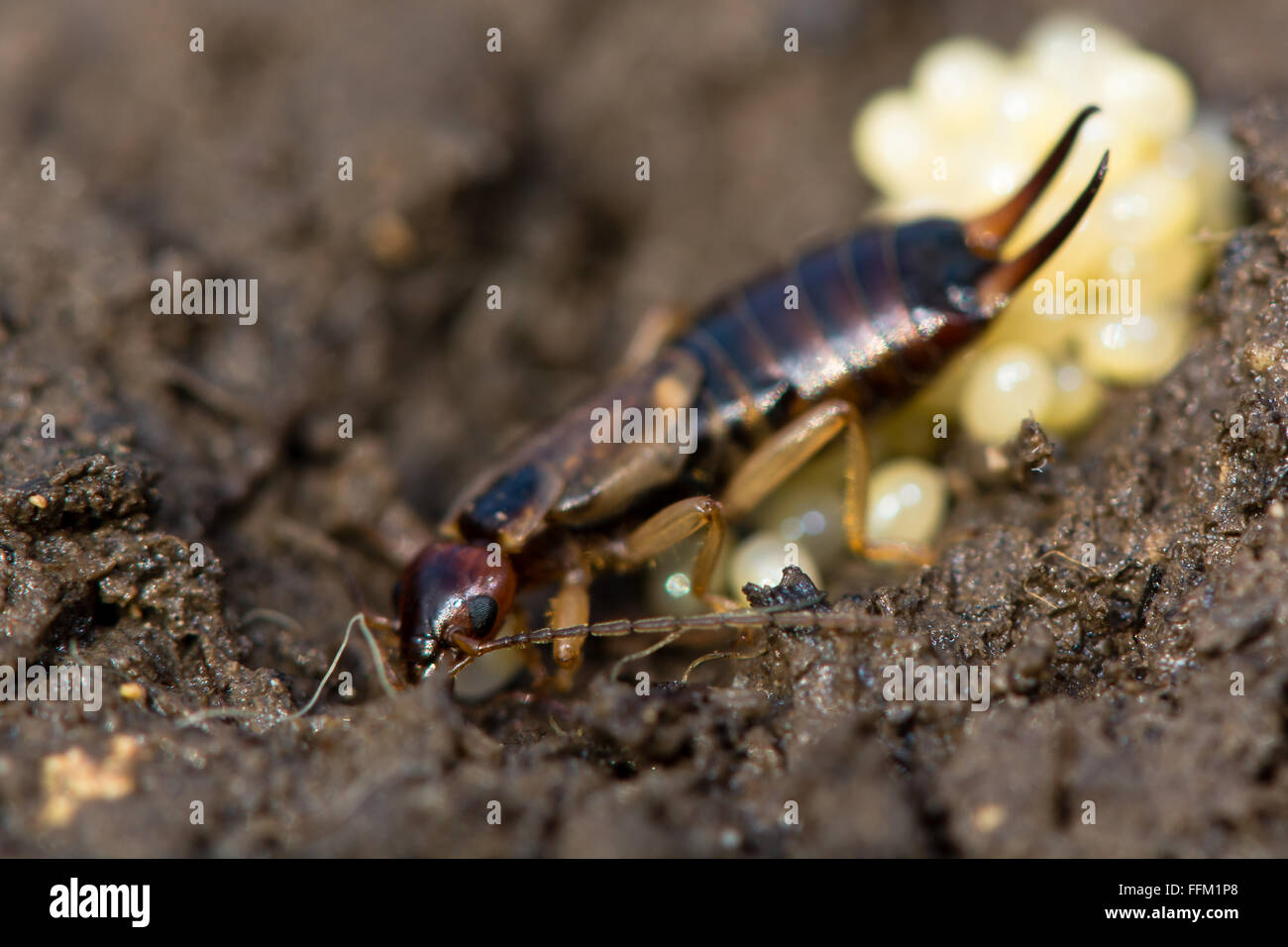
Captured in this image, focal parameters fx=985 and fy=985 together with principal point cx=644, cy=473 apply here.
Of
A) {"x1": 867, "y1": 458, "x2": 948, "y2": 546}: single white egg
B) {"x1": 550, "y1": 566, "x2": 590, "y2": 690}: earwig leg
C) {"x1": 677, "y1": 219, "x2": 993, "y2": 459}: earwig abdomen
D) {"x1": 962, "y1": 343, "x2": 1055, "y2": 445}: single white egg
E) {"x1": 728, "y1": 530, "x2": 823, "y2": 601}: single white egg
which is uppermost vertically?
{"x1": 677, "y1": 219, "x2": 993, "y2": 459}: earwig abdomen

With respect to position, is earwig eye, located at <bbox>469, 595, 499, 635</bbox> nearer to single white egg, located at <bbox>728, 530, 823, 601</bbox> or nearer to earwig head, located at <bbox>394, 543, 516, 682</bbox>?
earwig head, located at <bbox>394, 543, 516, 682</bbox>

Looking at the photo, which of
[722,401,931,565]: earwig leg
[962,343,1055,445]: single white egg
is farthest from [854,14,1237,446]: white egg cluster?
[722,401,931,565]: earwig leg

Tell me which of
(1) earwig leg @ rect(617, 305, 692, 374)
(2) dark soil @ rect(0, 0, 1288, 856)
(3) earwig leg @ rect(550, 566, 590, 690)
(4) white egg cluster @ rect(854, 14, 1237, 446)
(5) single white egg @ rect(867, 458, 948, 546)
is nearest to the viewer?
(2) dark soil @ rect(0, 0, 1288, 856)

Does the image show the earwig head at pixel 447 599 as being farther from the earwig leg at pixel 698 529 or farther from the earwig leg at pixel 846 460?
the earwig leg at pixel 846 460

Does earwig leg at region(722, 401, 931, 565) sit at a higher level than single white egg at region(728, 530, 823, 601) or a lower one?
higher

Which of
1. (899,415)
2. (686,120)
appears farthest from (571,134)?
(899,415)

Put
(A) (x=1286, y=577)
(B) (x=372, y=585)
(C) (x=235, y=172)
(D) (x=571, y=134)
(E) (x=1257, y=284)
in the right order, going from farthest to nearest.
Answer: (D) (x=571, y=134)
(C) (x=235, y=172)
(B) (x=372, y=585)
(E) (x=1257, y=284)
(A) (x=1286, y=577)

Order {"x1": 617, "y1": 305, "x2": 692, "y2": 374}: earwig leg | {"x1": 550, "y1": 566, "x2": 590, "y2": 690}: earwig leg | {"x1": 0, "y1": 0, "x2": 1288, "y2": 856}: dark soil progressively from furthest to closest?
{"x1": 617, "y1": 305, "x2": 692, "y2": 374}: earwig leg → {"x1": 550, "y1": 566, "x2": 590, "y2": 690}: earwig leg → {"x1": 0, "y1": 0, "x2": 1288, "y2": 856}: dark soil
